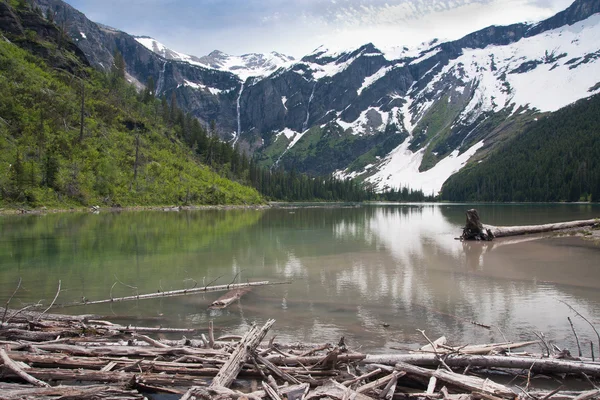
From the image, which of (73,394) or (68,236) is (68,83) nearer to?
(68,236)

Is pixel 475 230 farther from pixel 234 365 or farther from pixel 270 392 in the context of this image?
pixel 270 392

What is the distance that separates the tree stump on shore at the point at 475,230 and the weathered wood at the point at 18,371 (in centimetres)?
3827

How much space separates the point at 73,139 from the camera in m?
76.8

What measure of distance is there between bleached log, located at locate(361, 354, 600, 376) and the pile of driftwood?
2 cm

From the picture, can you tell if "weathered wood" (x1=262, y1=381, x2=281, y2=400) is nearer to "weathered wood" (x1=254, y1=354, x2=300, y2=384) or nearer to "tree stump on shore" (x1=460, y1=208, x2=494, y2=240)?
"weathered wood" (x1=254, y1=354, x2=300, y2=384)

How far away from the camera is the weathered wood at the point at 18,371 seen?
7.48 meters

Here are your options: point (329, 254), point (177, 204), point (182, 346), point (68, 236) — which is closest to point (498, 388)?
point (182, 346)

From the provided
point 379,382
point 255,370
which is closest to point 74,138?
point 255,370

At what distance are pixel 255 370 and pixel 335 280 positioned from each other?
1316 cm

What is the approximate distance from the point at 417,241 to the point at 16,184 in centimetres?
5691

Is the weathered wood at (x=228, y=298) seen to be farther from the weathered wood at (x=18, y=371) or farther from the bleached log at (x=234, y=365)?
the weathered wood at (x=18, y=371)

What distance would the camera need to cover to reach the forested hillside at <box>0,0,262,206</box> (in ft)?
213

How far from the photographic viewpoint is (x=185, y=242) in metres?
34.7

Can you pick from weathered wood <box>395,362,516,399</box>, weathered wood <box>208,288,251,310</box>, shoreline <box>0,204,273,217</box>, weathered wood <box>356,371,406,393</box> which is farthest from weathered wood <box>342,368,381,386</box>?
shoreline <box>0,204,273,217</box>
